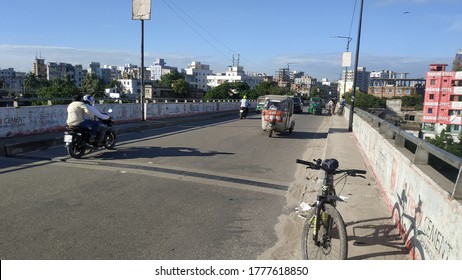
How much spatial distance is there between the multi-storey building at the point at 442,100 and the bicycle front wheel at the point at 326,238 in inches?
589

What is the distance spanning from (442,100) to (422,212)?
18523 millimetres

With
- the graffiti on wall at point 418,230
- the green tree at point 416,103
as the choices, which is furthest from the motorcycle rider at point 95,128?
the green tree at point 416,103

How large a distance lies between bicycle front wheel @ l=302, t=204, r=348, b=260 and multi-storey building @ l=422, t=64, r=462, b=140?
1497cm

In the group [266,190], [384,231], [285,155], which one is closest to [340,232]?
[384,231]

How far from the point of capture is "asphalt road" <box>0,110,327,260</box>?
4.26 m

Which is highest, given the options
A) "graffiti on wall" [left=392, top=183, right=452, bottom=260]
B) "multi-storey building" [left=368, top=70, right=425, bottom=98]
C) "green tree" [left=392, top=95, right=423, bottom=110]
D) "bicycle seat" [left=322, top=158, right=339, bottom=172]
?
"multi-storey building" [left=368, top=70, right=425, bottom=98]

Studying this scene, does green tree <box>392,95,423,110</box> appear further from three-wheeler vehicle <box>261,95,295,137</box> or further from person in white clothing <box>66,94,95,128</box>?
person in white clothing <box>66,94,95,128</box>

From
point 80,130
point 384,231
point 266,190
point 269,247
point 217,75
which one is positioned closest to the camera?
point 269,247

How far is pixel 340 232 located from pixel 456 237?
98 centimetres

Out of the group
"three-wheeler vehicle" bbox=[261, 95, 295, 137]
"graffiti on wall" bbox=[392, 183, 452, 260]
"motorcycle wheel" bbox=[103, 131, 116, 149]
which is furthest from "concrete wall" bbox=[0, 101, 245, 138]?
"graffiti on wall" bbox=[392, 183, 452, 260]

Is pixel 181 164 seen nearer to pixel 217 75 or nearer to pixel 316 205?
pixel 316 205

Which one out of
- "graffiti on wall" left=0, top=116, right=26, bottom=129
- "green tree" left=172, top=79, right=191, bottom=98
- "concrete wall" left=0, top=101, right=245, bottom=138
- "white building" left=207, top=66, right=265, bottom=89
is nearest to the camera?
"graffiti on wall" left=0, top=116, right=26, bottom=129

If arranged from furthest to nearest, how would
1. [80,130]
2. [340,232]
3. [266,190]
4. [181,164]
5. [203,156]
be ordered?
[203,156] → [80,130] → [181,164] → [266,190] → [340,232]

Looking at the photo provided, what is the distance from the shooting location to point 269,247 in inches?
174
